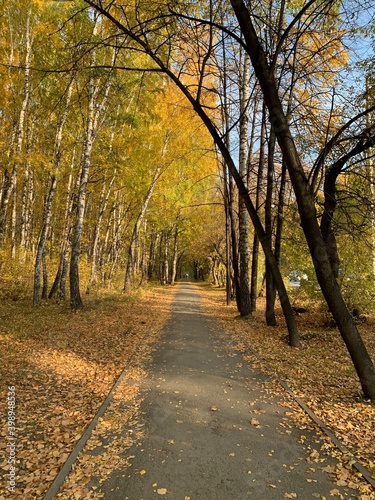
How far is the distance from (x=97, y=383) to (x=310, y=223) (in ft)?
14.3

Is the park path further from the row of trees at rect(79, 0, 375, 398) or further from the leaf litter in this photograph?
the row of trees at rect(79, 0, 375, 398)

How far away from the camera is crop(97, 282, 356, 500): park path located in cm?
303

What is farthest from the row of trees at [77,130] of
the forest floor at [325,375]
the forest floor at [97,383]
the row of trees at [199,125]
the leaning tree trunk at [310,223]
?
the forest floor at [325,375]

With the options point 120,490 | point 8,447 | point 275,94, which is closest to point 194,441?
point 120,490

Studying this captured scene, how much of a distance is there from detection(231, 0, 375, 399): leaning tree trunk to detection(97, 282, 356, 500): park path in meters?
1.35

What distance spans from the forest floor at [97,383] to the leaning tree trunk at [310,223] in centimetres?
66

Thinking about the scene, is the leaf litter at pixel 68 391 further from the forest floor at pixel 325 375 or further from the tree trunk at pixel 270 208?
the tree trunk at pixel 270 208

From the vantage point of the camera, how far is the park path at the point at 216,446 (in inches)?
119

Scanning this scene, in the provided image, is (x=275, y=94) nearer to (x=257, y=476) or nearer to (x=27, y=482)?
(x=257, y=476)

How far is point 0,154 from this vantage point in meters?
12.0

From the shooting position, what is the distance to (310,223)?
5160 millimetres

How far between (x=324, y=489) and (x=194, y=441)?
1.39 m

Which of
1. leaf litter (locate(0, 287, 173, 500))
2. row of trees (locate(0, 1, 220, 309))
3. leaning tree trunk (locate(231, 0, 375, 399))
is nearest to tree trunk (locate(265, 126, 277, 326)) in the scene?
row of trees (locate(0, 1, 220, 309))

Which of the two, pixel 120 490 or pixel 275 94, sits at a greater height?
pixel 275 94
